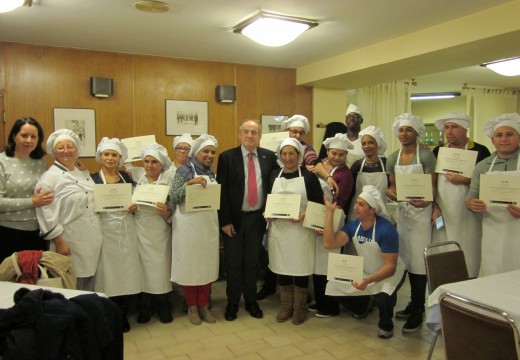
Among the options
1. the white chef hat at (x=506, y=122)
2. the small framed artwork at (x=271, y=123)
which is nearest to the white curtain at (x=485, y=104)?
the small framed artwork at (x=271, y=123)

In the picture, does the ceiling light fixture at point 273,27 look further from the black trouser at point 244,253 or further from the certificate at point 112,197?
the certificate at point 112,197

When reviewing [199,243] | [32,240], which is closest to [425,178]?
[199,243]

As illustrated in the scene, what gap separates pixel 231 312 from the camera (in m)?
3.52

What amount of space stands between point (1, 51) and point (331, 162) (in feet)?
Result: 11.7

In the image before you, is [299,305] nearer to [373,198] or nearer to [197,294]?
[197,294]

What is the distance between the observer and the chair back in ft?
7.72

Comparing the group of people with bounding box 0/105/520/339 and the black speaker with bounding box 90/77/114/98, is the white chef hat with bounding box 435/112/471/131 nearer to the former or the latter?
the group of people with bounding box 0/105/520/339

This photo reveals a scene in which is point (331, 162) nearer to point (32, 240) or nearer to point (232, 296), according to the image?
point (232, 296)

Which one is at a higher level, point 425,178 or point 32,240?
point 425,178

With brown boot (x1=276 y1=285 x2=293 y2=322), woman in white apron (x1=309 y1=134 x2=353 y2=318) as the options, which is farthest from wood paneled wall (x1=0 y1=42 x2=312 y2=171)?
brown boot (x1=276 y1=285 x2=293 y2=322)

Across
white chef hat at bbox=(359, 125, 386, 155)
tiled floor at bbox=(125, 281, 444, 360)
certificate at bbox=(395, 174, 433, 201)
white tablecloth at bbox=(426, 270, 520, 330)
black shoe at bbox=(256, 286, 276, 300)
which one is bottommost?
tiled floor at bbox=(125, 281, 444, 360)

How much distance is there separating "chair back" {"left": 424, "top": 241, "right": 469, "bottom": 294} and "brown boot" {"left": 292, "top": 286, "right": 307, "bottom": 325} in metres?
1.26

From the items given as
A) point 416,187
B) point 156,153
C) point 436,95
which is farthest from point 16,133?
point 436,95

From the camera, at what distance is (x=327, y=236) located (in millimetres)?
3217
